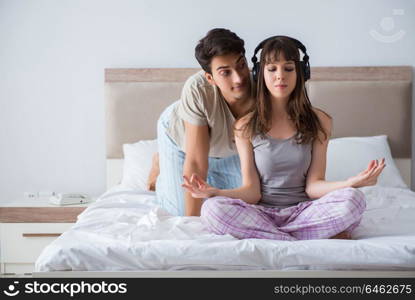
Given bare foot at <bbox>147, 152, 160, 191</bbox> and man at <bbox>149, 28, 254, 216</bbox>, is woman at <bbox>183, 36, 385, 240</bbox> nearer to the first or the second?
man at <bbox>149, 28, 254, 216</bbox>

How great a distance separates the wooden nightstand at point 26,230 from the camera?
3.04m

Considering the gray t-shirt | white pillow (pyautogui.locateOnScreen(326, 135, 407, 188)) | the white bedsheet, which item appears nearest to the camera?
the white bedsheet

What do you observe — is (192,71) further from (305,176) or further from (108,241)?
(108,241)

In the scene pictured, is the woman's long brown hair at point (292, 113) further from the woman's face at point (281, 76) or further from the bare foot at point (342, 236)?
the bare foot at point (342, 236)

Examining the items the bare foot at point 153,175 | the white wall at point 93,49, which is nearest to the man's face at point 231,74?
the bare foot at point 153,175

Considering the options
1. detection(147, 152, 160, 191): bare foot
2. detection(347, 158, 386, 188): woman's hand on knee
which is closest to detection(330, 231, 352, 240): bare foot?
detection(347, 158, 386, 188): woman's hand on knee

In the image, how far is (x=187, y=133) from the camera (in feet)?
7.61

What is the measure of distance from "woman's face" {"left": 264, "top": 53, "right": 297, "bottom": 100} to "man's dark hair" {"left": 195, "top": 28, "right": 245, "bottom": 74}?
0.46 feet

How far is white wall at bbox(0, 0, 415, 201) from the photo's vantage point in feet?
11.0

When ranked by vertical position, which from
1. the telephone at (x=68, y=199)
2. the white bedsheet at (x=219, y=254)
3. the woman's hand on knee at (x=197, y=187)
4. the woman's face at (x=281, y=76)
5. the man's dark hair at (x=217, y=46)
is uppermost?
the man's dark hair at (x=217, y=46)

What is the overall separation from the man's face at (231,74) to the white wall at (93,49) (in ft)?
4.01

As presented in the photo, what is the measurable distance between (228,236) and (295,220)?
0.26 m

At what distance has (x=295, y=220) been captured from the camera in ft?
6.54

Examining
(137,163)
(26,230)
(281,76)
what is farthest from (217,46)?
(26,230)
